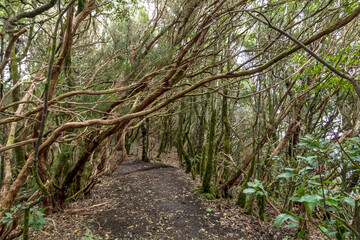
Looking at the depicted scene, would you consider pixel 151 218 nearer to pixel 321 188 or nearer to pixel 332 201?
pixel 321 188

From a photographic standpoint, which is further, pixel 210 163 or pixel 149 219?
pixel 210 163

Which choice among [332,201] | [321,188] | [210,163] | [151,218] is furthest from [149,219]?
[332,201]

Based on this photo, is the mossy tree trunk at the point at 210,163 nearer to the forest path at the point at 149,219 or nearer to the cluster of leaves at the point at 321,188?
the forest path at the point at 149,219

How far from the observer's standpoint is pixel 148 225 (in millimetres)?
4441

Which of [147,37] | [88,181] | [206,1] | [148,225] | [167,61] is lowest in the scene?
[148,225]

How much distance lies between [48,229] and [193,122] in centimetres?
887

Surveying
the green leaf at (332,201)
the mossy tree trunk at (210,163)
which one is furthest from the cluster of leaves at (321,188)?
the mossy tree trunk at (210,163)

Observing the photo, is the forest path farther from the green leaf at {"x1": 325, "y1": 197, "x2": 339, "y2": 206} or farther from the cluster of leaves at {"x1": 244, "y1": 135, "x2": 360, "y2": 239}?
the green leaf at {"x1": 325, "y1": 197, "x2": 339, "y2": 206}

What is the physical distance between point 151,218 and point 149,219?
5 cm

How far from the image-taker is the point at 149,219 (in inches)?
184

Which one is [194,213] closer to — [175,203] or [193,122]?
[175,203]

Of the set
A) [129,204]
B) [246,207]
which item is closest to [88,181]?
[129,204]

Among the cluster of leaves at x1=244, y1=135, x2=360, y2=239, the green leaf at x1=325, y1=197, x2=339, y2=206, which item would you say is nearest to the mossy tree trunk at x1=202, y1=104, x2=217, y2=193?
the cluster of leaves at x1=244, y1=135, x2=360, y2=239

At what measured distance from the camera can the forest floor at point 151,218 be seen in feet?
13.4
